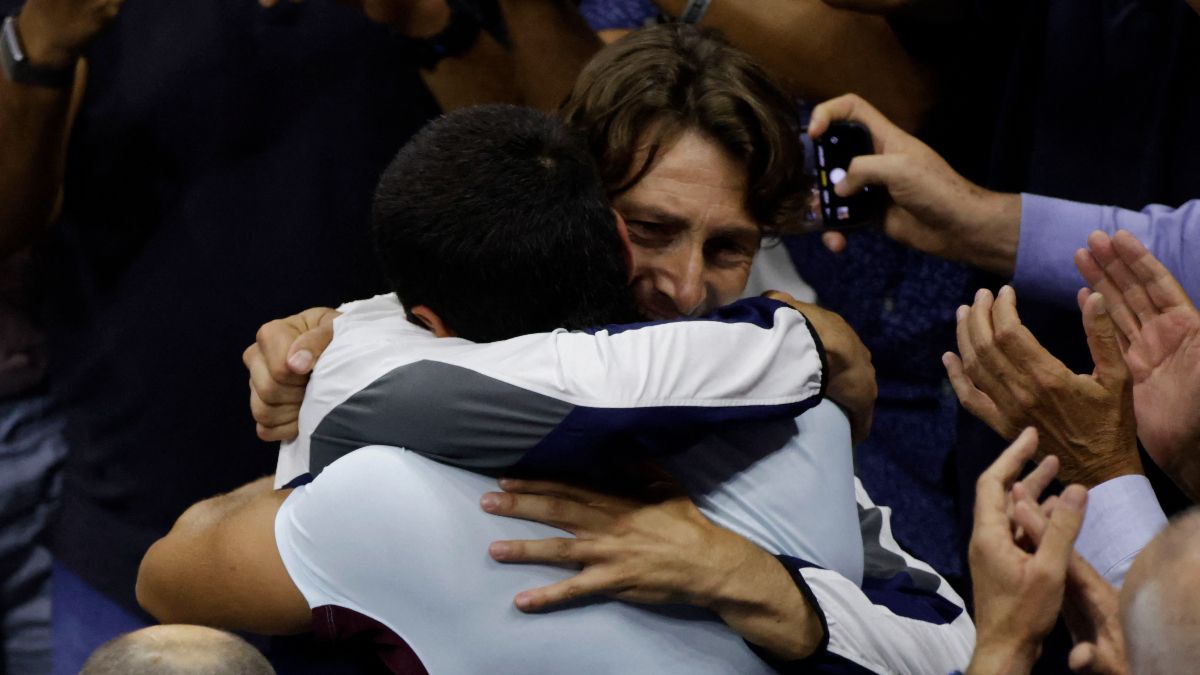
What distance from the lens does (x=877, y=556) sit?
5.03 feet

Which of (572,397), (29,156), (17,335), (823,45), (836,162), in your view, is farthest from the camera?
(823,45)

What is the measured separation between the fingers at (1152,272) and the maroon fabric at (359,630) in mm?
1015

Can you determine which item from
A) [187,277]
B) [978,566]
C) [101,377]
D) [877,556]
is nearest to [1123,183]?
[877,556]

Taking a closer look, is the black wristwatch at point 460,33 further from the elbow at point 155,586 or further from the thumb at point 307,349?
the elbow at point 155,586

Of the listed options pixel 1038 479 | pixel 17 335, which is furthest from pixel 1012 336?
pixel 17 335

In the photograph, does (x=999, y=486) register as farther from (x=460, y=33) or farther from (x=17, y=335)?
(x=17, y=335)

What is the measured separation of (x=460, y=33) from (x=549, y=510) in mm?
981

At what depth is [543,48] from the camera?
2041 millimetres

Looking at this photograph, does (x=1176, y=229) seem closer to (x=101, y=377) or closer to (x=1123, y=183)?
(x=1123, y=183)

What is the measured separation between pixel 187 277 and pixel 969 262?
125 cm

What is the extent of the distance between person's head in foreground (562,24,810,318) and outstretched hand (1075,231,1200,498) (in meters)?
0.43

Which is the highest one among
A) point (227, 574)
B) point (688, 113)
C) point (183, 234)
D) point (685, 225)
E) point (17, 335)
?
point (688, 113)

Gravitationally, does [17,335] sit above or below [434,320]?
below

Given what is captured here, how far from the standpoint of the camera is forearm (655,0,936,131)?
2.16 metres
